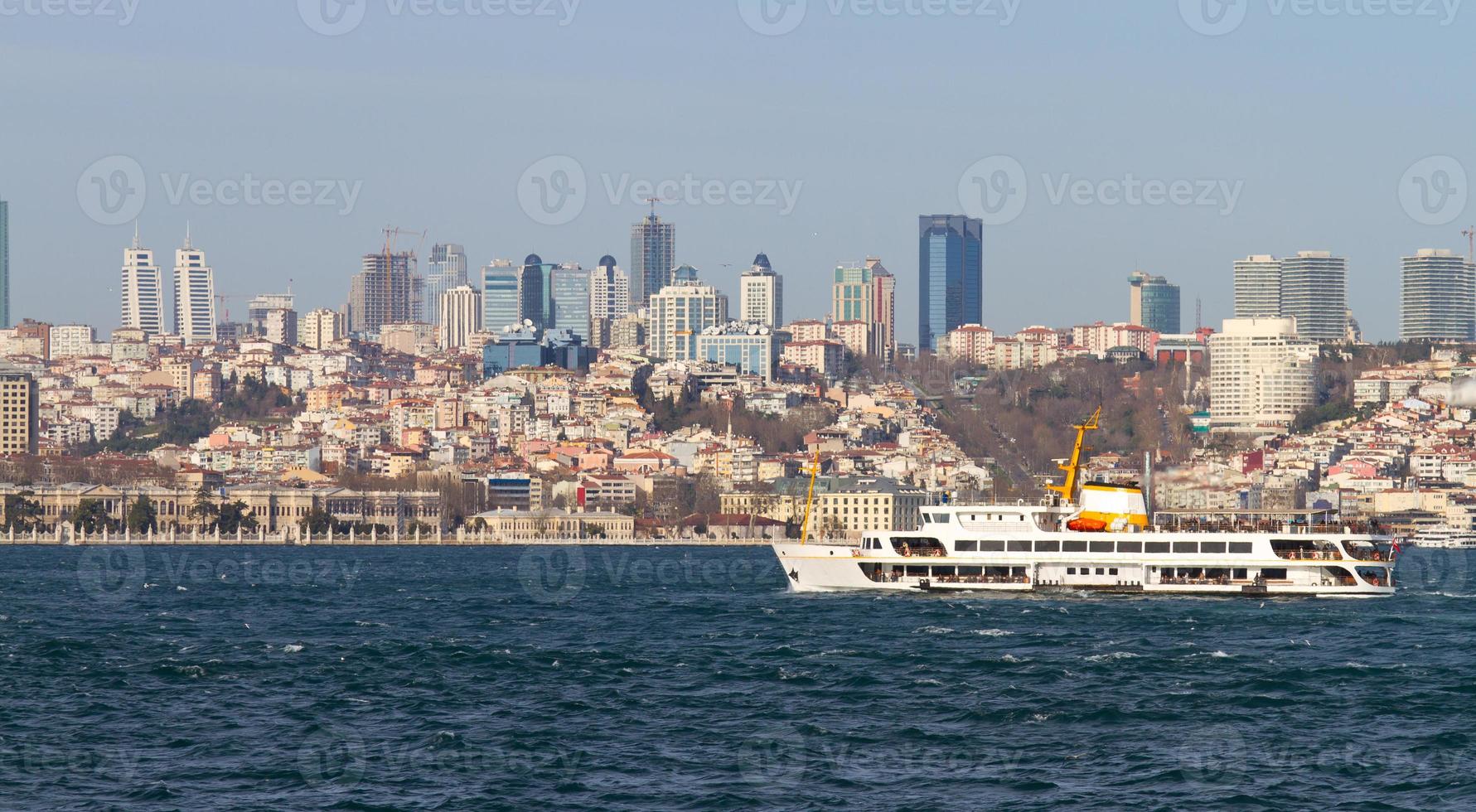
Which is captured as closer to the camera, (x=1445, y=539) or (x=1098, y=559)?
(x=1098, y=559)

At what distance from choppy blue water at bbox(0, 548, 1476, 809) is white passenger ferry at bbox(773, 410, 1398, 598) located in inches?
39.2

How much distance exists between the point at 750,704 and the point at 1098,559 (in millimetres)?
21774

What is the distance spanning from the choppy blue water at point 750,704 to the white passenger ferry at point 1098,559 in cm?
100

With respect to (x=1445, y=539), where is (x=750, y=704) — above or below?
above

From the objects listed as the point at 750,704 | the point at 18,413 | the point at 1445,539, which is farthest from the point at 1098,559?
the point at 18,413

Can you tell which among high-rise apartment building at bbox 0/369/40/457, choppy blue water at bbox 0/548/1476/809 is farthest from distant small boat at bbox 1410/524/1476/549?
high-rise apartment building at bbox 0/369/40/457

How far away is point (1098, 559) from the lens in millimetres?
55750

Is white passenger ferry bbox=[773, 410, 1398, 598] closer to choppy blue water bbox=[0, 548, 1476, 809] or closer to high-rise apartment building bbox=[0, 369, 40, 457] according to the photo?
choppy blue water bbox=[0, 548, 1476, 809]

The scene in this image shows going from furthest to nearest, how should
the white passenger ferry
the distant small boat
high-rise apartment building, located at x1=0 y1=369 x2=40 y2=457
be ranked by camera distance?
1. high-rise apartment building, located at x1=0 y1=369 x2=40 y2=457
2. the distant small boat
3. the white passenger ferry

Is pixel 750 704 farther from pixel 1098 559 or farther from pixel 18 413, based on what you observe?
pixel 18 413

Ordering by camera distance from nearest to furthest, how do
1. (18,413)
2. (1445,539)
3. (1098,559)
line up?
(1098,559) < (1445,539) < (18,413)

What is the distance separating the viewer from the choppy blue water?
2852cm

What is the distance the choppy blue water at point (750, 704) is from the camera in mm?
28516

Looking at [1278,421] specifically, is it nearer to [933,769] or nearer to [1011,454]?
[1011,454]
